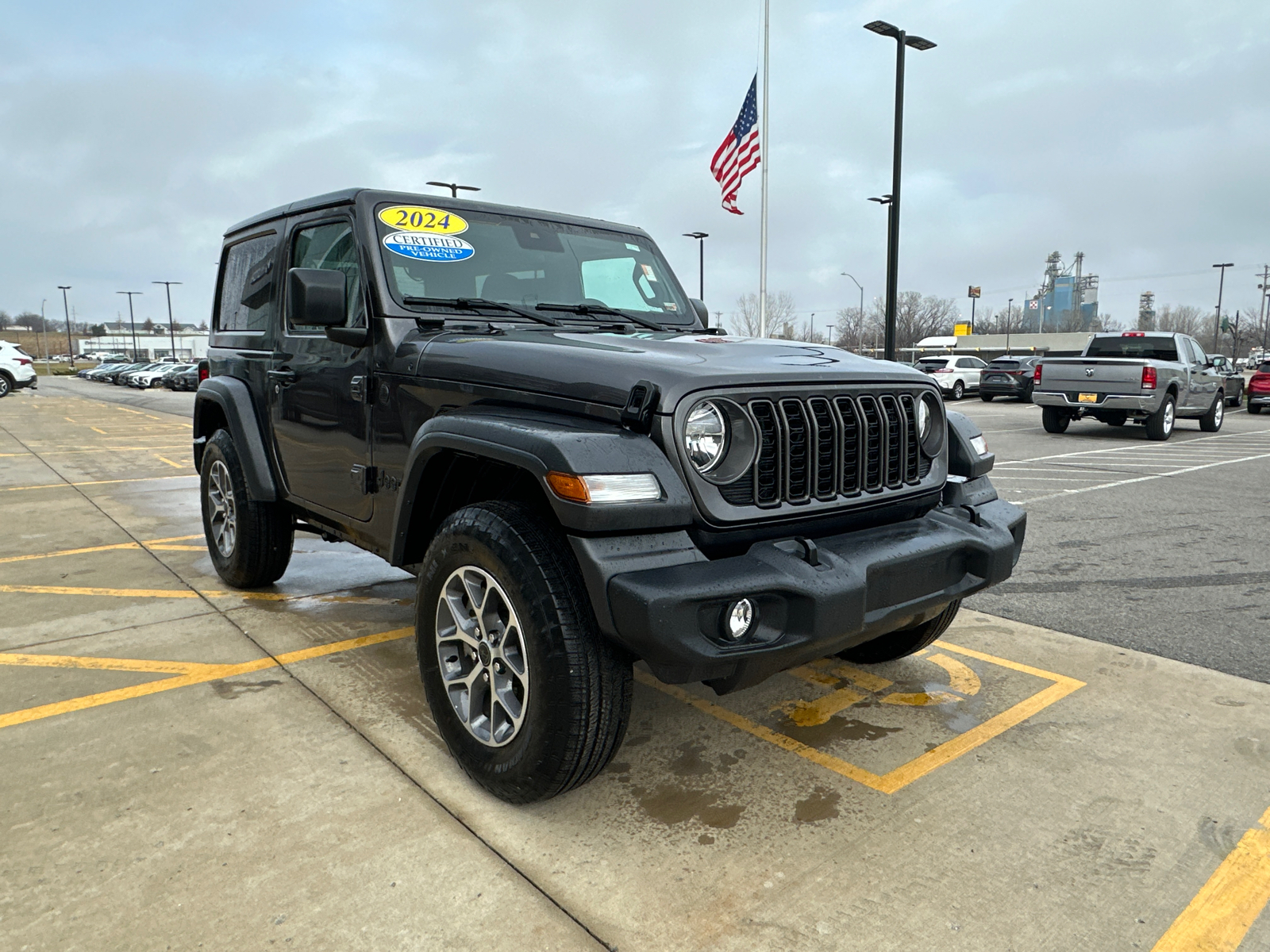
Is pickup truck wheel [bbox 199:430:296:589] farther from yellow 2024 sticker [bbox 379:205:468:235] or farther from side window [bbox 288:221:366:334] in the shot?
yellow 2024 sticker [bbox 379:205:468:235]

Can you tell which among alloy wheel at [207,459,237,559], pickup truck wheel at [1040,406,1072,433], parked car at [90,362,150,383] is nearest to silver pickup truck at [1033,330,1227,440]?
pickup truck wheel at [1040,406,1072,433]

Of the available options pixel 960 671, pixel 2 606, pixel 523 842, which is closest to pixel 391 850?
pixel 523 842

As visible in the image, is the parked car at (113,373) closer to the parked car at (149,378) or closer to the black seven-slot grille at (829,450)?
the parked car at (149,378)

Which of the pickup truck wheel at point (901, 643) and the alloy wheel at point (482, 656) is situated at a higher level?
the alloy wheel at point (482, 656)

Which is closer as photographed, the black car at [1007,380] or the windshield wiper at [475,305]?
the windshield wiper at [475,305]

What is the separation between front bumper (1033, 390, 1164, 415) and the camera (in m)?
14.2

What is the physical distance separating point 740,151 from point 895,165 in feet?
10.6

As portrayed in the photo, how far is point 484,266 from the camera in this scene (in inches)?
149

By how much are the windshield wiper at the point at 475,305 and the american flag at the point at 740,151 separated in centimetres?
1459

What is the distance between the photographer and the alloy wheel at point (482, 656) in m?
2.66

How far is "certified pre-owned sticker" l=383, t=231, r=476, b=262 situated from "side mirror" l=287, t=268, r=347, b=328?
0.35m

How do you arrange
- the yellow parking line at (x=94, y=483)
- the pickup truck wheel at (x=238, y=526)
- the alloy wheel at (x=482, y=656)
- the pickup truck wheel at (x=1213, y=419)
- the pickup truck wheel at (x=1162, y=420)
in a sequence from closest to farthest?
the alloy wheel at (x=482, y=656) < the pickup truck wheel at (x=238, y=526) < the yellow parking line at (x=94, y=483) < the pickup truck wheel at (x=1162, y=420) < the pickup truck wheel at (x=1213, y=419)

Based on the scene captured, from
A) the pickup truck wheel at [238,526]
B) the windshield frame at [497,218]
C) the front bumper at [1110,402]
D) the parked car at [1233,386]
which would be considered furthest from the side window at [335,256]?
the parked car at [1233,386]

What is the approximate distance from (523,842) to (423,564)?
93 cm
